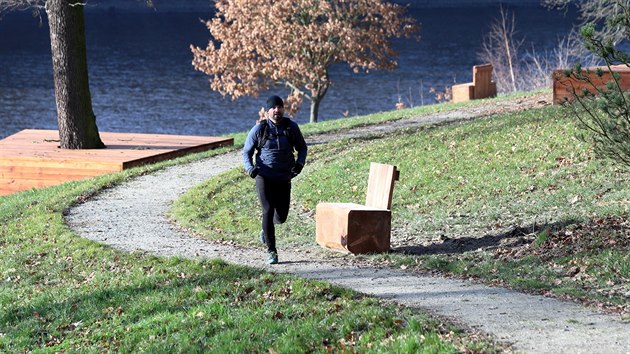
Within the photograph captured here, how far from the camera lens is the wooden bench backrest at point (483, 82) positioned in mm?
29764

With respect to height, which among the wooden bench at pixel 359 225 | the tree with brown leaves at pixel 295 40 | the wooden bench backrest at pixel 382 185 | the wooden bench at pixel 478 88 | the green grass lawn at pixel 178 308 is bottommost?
the green grass lawn at pixel 178 308

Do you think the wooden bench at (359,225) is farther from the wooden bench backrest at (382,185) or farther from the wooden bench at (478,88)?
the wooden bench at (478,88)

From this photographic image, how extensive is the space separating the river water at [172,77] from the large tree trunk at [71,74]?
13887 millimetres

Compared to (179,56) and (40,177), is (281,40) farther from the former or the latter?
(179,56)

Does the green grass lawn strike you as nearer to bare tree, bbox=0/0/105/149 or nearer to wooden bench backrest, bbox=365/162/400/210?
wooden bench backrest, bbox=365/162/400/210

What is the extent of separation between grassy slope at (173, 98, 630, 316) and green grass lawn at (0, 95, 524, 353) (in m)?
0.70

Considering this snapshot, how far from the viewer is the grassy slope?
11.4 m

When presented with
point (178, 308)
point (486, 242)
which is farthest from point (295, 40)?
point (178, 308)

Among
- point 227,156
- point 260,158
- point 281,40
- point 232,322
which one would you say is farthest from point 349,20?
point 232,322

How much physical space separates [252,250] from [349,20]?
21784mm

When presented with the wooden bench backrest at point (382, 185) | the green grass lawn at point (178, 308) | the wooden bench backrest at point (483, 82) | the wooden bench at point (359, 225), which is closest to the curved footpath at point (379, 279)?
the wooden bench at point (359, 225)

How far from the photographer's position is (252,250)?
13539 mm

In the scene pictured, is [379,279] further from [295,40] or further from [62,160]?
[295,40]

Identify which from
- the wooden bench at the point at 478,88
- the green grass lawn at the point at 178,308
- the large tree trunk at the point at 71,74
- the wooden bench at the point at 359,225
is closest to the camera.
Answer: the green grass lawn at the point at 178,308
